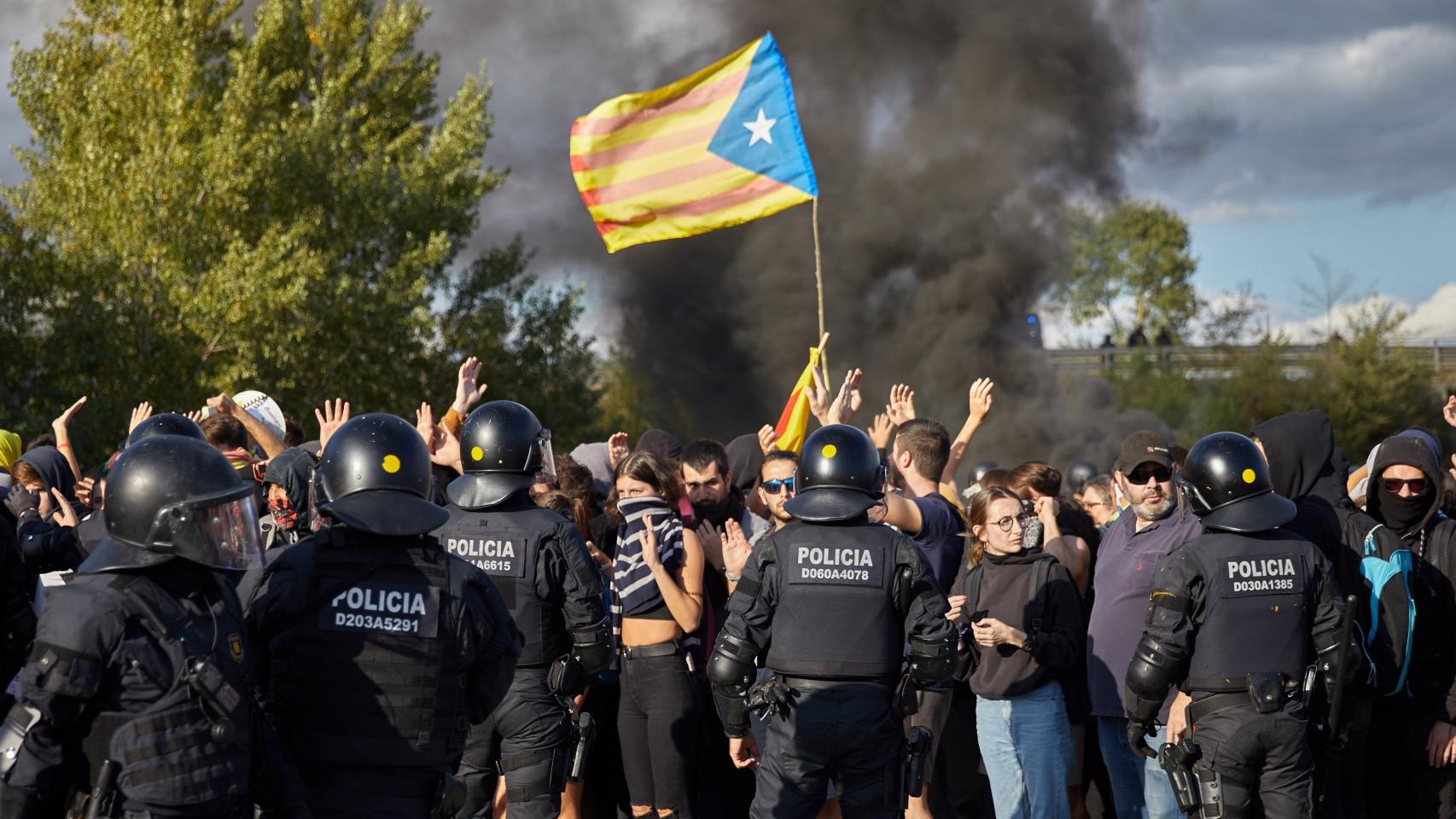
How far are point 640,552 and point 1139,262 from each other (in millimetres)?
49612

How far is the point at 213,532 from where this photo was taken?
336 centimetres

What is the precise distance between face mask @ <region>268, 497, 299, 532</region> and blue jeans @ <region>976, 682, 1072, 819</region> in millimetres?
3087

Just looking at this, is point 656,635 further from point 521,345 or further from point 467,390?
point 521,345

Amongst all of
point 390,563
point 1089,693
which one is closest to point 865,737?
point 1089,693

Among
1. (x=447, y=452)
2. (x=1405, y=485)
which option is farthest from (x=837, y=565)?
(x=1405, y=485)

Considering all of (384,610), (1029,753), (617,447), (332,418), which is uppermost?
(332,418)

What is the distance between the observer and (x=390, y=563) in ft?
12.3

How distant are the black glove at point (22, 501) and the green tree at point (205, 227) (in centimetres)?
1068

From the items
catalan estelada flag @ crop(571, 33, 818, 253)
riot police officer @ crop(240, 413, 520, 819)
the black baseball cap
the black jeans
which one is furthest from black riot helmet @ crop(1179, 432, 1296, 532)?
catalan estelada flag @ crop(571, 33, 818, 253)

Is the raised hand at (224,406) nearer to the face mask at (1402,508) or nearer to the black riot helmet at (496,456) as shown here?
the black riot helmet at (496,456)

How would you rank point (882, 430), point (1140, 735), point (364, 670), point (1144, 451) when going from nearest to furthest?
1. point (364, 670)
2. point (1140, 735)
3. point (1144, 451)
4. point (882, 430)

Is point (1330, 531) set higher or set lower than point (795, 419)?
lower

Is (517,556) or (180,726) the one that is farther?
(517,556)

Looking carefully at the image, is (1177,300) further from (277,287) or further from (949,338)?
(277,287)
